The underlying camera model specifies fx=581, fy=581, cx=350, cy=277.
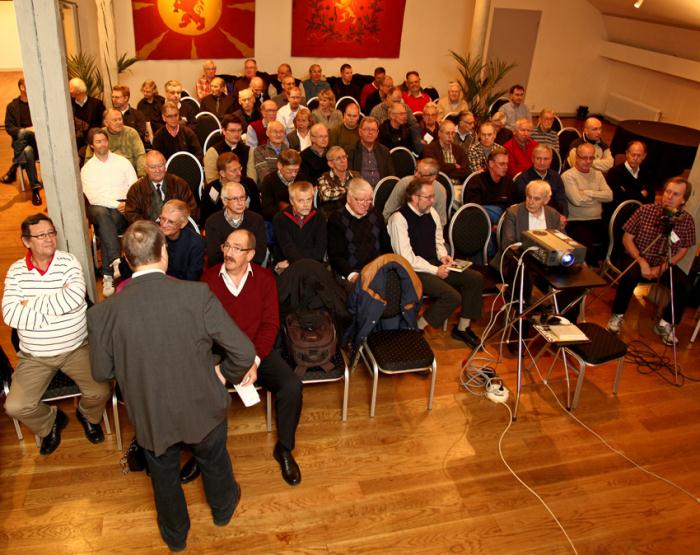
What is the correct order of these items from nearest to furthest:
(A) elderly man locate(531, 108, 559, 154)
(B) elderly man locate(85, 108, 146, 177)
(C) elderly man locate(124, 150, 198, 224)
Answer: (C) elderly man locate(124, 150, 198, 224) → (B) elderly man locate(85, 108, 146, 177) → (A) elderly man locate(531, 108, 559, 154)

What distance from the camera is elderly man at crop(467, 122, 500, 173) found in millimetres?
6270

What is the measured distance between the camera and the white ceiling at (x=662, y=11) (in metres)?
8.51

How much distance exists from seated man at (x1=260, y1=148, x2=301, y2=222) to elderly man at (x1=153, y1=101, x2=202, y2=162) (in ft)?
4.80

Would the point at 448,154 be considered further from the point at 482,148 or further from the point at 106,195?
the point at 106,195

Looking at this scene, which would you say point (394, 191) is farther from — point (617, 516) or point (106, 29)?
point (106, 29)

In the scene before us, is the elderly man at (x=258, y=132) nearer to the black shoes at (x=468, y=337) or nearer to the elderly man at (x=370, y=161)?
the elderly man at (x=370, y=161)

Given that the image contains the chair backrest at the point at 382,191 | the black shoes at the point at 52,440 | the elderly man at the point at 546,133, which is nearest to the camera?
the black shoes at the point at 52,440

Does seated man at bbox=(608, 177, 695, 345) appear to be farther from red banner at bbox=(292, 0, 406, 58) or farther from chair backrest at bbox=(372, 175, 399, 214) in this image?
red banner at bbox=(292, 0, 406, 58)

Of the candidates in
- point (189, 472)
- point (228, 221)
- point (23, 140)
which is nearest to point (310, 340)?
point (189, 472)

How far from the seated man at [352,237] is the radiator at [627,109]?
867cm

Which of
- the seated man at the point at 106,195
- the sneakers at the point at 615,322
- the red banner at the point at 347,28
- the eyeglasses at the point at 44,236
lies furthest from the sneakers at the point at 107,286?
the red banner at the point at 347,28

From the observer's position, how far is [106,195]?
15.9ft

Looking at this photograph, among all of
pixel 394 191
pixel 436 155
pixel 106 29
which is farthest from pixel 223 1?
pixel 394 191

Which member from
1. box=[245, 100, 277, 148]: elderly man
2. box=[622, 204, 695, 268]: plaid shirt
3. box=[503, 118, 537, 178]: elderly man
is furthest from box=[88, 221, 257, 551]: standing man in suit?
box=[503, 118, 537, 178]: elderly man
